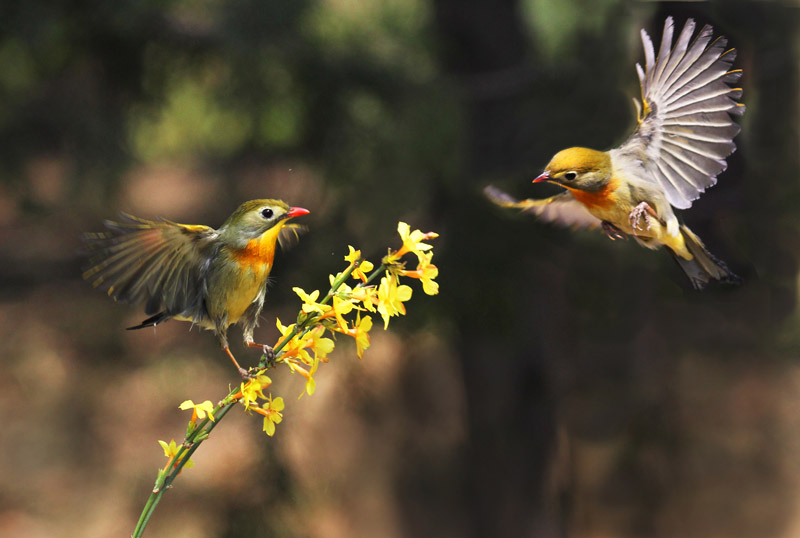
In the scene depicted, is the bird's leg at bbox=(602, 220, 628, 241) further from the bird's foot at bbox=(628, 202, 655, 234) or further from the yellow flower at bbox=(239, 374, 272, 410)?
the yellow flower at bbox=(239, 374, 272, 410)

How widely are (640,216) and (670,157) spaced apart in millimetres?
31

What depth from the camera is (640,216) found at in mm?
401

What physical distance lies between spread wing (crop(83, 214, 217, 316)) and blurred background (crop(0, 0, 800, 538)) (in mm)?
460

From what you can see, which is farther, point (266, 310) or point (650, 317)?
point (650, 317)

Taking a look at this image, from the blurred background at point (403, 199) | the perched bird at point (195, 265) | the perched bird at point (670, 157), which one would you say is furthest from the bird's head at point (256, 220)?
the blurred background at point (403, 199)

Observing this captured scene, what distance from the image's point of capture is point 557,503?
2.15m

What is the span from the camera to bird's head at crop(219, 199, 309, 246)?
421 millimetres

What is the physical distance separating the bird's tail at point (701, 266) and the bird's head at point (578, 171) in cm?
5

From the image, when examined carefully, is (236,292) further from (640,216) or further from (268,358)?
(640,216)

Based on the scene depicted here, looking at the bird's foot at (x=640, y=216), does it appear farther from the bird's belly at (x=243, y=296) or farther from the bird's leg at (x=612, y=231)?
the bird's belly at (x=243, y=296)

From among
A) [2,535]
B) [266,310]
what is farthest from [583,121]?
[2,535]

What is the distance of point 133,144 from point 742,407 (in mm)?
2132

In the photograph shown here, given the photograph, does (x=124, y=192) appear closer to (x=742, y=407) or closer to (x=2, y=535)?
(x=2, y=535)

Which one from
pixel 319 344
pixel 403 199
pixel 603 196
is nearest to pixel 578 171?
pixel 603 196
